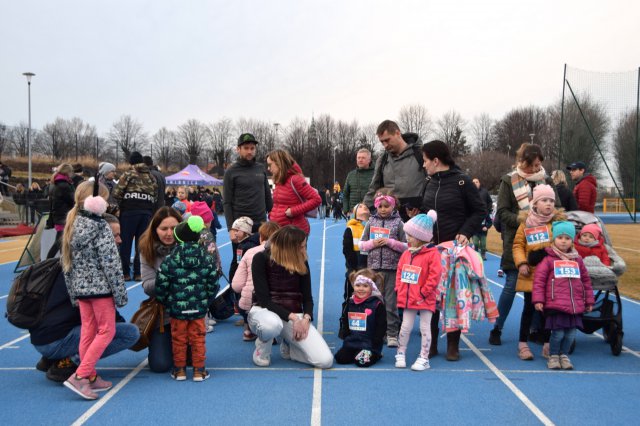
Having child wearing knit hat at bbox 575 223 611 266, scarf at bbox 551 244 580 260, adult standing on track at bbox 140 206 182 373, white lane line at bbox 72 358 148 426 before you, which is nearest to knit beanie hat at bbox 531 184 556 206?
scarf at bbox 551 244 580 260

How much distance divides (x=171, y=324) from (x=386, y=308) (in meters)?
2.11

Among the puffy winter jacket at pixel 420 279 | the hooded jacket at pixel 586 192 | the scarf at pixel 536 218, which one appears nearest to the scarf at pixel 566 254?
the scarf at pixel 536 218

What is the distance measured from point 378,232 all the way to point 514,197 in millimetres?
1393

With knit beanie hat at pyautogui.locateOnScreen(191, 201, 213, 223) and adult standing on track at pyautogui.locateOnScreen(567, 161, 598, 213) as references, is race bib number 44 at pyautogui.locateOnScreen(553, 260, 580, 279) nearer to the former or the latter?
adult standing on track at pyautogui.locateOnScreen(567, 161, 598, 213)

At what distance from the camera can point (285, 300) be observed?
17.6 ft

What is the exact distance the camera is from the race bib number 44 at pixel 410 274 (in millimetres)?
A: 5324

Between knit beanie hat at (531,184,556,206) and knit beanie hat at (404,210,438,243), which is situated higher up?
knit beanie hat at (531,184,556,206)

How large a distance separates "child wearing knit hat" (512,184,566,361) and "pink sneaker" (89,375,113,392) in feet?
11.7

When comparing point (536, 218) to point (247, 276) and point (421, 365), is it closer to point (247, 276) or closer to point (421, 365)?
point (421, 365)

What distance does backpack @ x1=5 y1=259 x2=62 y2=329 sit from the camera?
457 centimetres

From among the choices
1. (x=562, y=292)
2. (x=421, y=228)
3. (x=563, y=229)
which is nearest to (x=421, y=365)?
(x=421, y=228)

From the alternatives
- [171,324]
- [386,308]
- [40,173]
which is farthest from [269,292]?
[40,173]

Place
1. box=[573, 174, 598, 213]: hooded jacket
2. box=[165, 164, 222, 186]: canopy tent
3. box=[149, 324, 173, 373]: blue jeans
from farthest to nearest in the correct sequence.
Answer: box=[165, 164, 222, 186]: canopy tent → box=[573, 174, 598, 213]: hooded jacket → box=[149, 324, 173, 373]: blue jeans

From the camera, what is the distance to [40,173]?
53469mm
